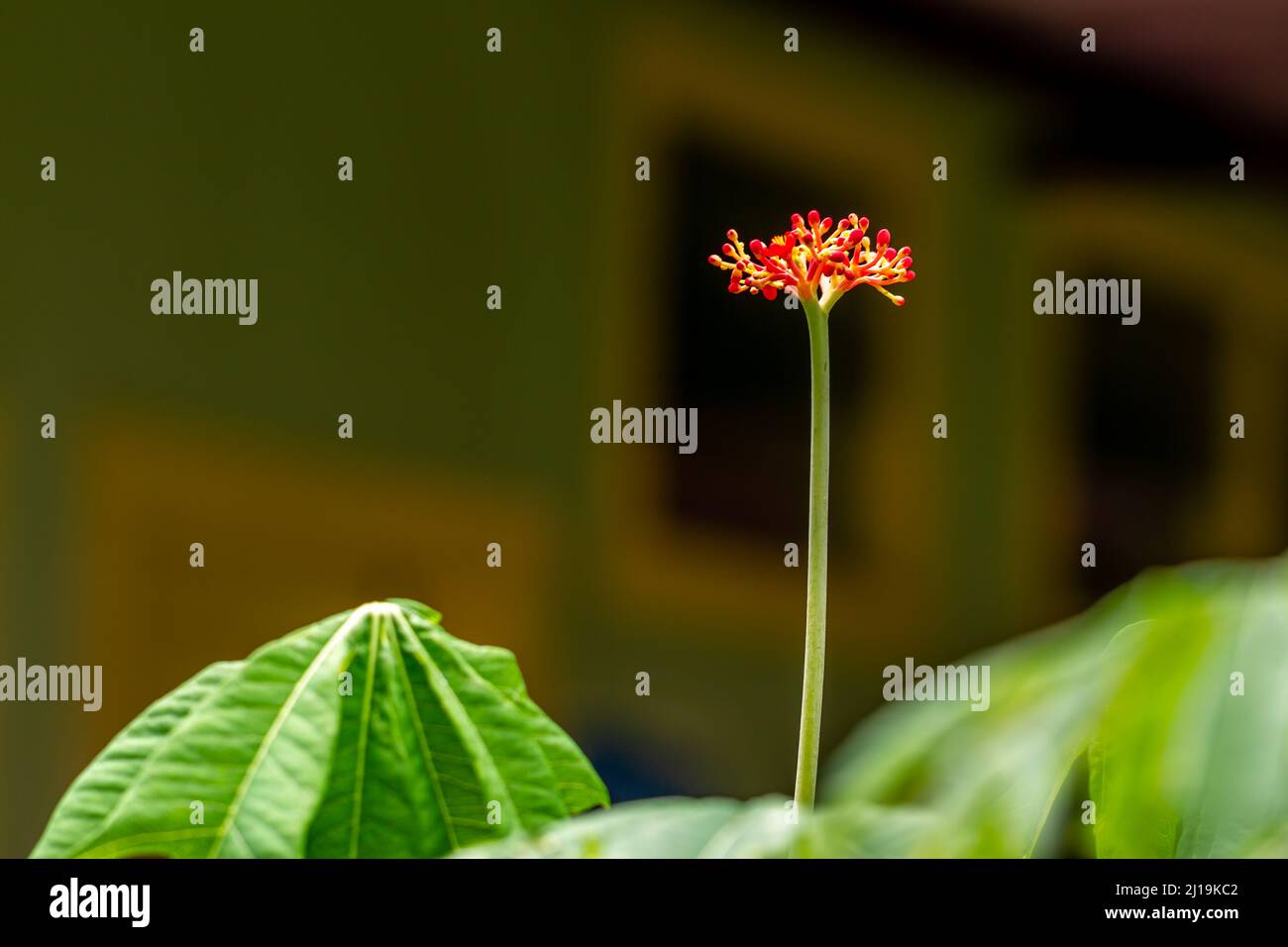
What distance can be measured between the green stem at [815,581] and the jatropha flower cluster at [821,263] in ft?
0.04

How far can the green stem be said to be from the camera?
35cm

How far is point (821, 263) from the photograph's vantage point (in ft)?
1.26

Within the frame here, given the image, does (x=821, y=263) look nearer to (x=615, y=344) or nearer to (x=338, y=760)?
(x=338, y=760)

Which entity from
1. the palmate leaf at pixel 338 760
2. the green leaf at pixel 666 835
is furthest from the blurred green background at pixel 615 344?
the green leaf at pixel 666 835

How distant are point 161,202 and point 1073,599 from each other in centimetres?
186

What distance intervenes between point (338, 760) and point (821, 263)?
20 centimetres

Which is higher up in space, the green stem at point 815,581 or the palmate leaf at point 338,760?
the green stem at point 815,581

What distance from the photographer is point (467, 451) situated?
2451 millimetres

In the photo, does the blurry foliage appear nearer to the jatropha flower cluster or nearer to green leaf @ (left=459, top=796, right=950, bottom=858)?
green leaf @ (left=459, top=796, right=950, bottom=858)

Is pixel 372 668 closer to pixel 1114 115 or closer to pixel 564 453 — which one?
pixel 564 453

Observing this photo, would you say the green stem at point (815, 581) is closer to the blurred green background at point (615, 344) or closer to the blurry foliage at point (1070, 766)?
the blurry foliage at point (1070, 766)

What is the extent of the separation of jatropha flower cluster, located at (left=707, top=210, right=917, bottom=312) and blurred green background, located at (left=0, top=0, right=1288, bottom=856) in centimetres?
190

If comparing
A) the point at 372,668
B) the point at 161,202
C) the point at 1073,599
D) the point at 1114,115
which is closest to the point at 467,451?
the point at 161,202

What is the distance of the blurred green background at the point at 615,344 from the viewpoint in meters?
2.12
